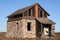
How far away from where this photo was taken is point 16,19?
1670 inches

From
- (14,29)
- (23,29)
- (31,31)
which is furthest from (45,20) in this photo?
(14,29)

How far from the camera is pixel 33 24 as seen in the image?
39500 mm

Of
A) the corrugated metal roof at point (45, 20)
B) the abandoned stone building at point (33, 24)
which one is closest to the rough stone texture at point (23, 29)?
the abandoned stone building at point (33, 24)

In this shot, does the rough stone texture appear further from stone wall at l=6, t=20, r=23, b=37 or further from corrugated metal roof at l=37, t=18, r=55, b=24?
corrugated metal roof at l=37, t=18, r=55, b=24

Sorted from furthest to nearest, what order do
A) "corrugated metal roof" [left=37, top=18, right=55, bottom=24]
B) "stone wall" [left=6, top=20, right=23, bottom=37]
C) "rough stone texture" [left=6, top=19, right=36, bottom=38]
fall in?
"corrugated metal roof" [left=37, top=18, right=55, bottom=24] → "stone wall" [left=6, top=20, right=23, bottom=37] → "rough stone texture" [left=6, top=19, right=36, bottom=38]

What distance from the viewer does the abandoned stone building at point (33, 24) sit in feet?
130

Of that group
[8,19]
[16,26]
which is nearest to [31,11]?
[16,26]

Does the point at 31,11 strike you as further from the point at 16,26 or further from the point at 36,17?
the point at 16,26

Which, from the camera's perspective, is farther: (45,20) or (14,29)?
(14,29)

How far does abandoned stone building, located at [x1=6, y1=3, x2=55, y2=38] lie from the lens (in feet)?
130

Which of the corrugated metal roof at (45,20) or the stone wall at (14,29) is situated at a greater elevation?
the corrugated metal roof at (45,20)

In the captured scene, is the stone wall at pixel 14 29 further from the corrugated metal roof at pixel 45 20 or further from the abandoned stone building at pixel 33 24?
the corrugated metal roof at pixel 45 20

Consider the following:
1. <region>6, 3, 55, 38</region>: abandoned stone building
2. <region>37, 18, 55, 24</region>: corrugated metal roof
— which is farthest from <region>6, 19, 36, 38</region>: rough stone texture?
<region>37, 18, 55, 24</region>: corrugated metal roof

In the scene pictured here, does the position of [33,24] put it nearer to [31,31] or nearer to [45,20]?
[31,31]
